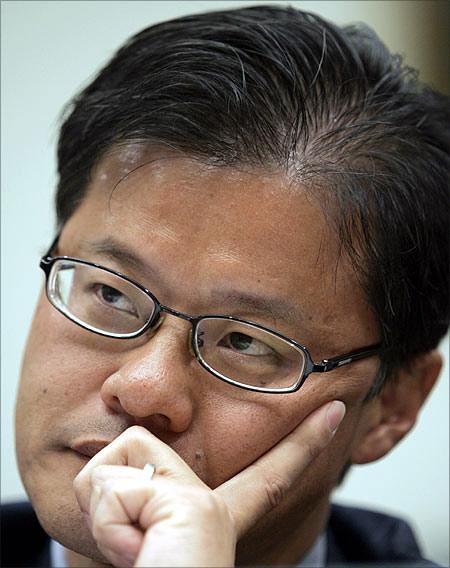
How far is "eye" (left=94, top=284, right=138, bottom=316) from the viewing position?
1.88 m

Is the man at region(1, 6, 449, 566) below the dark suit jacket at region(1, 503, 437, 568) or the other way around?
the other way around

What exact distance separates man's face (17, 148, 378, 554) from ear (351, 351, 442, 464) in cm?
31

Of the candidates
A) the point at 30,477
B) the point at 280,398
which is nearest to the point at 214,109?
the point at 280,398

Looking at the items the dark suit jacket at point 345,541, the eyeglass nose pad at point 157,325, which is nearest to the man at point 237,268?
the eyeglass nose pad at point 157,325

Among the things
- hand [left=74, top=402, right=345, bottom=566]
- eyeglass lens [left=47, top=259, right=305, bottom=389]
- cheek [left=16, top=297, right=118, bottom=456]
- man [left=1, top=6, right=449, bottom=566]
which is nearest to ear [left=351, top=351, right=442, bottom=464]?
man [left=1, top=6, right=449, bottom=566]

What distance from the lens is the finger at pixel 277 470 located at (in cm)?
165

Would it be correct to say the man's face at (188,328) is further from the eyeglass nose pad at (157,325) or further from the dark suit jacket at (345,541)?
the dark suit jacket at (345,541)

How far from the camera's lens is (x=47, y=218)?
300 cm

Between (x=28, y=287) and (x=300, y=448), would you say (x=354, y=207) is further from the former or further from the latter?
(x=28, y=287)

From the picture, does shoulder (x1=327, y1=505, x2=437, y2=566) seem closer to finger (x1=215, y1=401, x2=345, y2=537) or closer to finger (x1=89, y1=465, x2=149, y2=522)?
finger (x1=215, y1=401, x2=345, y2=537)

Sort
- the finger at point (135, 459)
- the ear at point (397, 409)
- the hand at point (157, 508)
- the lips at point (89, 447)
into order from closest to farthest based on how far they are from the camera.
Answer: the hand at point (157, 508) → the finger at point (135, 459) → the lips at point (89, 447) → the ear at point (397, 409)

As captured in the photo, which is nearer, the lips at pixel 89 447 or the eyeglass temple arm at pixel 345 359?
the lips at pixel 89 447

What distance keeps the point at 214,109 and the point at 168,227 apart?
0.28 metres

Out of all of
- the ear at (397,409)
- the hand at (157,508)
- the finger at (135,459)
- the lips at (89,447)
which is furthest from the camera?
the ear at (397,409)
